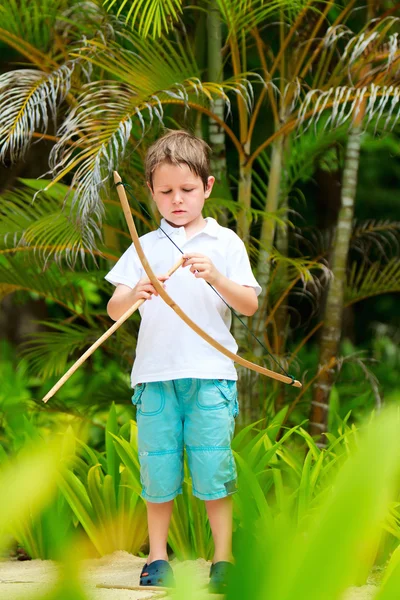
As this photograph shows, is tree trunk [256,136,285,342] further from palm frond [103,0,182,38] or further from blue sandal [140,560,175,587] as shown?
blue sandal [140,560,175,587]

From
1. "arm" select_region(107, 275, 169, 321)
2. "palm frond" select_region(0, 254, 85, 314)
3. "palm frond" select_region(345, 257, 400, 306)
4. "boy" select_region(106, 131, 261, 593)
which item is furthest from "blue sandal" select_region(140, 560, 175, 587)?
"palm frond" select_region(345, 257, 400, 306)

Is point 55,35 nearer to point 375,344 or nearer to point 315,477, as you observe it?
point 315,477

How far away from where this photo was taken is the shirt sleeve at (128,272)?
199 cm

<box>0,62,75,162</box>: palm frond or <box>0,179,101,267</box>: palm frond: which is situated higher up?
<box>0,62,75,162</box>: palm frond

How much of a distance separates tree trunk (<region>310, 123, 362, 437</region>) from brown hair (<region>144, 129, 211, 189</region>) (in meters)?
1.75

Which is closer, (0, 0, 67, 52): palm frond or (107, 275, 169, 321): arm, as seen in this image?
(107, 275, 169, 321): arm

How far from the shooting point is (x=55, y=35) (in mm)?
3572

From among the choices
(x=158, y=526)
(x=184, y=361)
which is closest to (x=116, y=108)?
(x=184, y=361)

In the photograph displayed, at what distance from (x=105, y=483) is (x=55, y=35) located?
6.72ft

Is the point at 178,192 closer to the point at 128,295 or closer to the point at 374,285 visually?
the point at 128,295

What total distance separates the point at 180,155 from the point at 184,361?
0.48 meters

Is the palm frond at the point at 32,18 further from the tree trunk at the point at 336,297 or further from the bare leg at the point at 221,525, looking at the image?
the bare leg at the point at 221,525

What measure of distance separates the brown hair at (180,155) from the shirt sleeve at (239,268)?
0.18 m

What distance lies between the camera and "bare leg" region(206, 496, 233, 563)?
6.46ft
